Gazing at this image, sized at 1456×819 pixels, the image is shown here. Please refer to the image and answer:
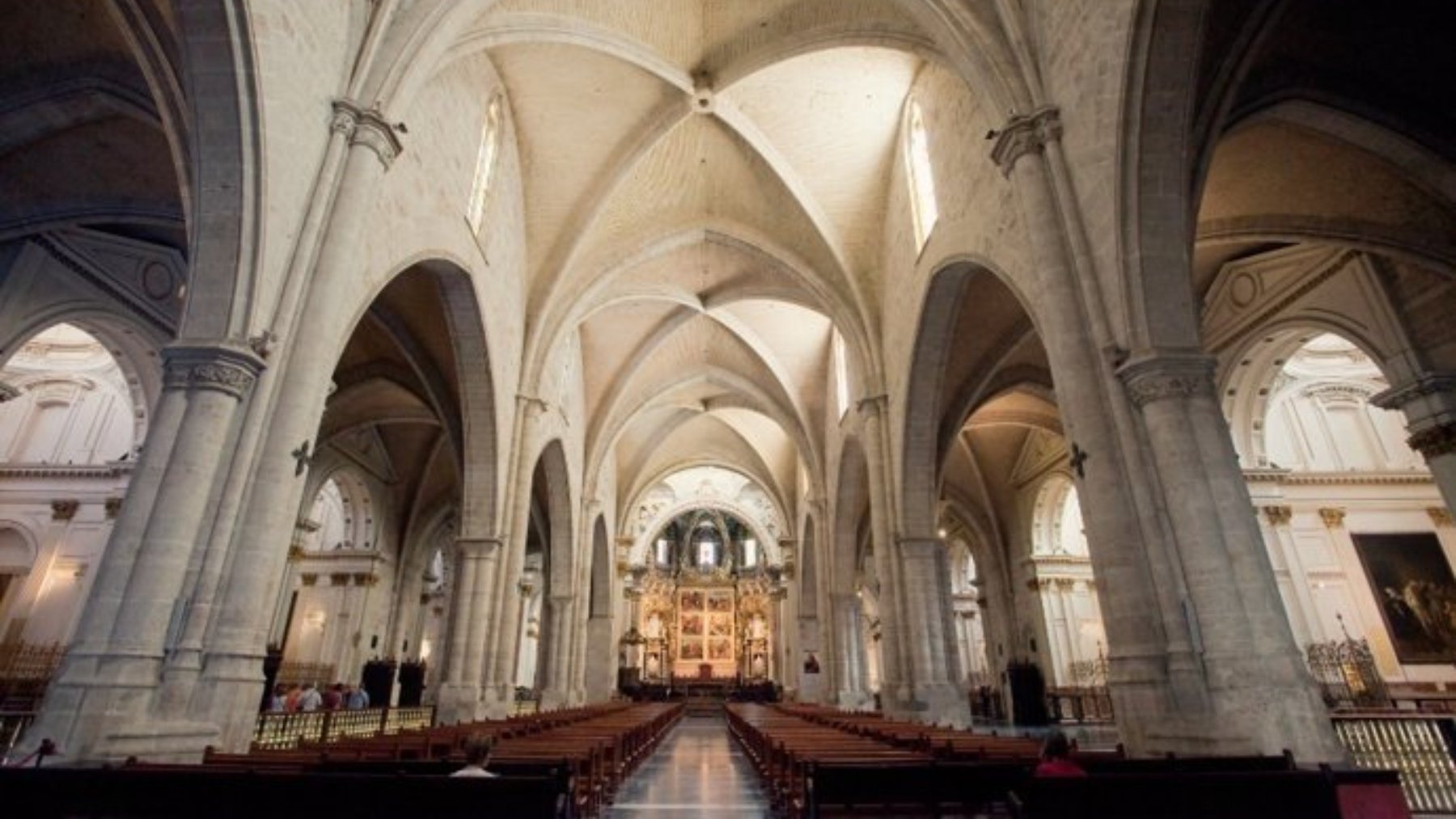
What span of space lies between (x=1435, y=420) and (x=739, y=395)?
19.3m

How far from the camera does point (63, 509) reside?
1686 cm

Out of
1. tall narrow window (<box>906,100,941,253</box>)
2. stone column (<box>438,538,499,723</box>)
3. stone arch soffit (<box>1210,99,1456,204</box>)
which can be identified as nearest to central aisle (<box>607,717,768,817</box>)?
stone column (<box>438,538,499,723</box>)

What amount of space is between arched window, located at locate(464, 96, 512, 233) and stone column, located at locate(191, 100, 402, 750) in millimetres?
4224

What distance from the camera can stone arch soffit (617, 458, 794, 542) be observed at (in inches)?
1281

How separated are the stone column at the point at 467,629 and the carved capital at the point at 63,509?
36.6 ft

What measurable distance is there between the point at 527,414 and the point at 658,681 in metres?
24.8

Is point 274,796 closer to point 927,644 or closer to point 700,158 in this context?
point 927,644

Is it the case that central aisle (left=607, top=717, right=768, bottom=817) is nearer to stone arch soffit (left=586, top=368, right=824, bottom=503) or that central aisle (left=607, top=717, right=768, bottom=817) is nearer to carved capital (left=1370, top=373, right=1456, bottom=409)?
stone arch soffit (left=586, top=368, right=824, bottom=503)

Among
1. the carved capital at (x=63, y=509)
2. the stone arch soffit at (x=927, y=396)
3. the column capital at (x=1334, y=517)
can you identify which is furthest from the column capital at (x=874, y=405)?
the carved capital at (x=63, y=509)

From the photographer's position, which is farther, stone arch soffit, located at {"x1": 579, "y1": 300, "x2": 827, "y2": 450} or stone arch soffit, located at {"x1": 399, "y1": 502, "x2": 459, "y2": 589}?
stone arch soffit, located at {"x1": 399, "y1": 502, "x2": 459, "y2": 589}

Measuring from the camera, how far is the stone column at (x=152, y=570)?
16.6ft

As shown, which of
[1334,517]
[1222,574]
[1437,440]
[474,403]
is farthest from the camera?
[1334,517]

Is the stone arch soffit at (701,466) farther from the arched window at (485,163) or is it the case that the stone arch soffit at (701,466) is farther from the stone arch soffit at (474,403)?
the arched window at (485,163)

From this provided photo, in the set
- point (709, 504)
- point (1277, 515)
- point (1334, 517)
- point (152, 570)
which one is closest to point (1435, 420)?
point (1277, 515)
